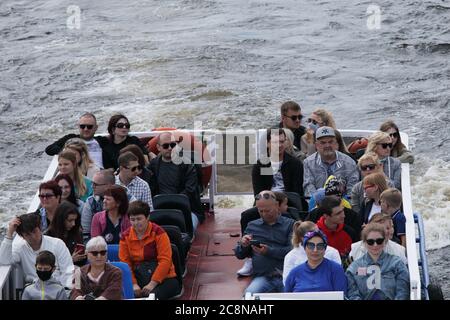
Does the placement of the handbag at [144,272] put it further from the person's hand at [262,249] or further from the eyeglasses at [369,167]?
the eyeglasses at [369,167]

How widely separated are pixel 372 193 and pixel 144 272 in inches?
98.9

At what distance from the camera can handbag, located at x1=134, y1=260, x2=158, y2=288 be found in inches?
451

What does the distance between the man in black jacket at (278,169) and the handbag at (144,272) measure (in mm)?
2384

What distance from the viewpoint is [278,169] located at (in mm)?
13375

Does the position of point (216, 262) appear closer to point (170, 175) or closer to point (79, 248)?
point (170, 175)

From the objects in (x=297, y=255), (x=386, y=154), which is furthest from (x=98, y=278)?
(x=386, y=154)

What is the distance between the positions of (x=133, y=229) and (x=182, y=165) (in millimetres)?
2337

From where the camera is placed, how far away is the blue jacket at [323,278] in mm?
10445

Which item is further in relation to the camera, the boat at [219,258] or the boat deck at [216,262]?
the boat deck at [216,262]

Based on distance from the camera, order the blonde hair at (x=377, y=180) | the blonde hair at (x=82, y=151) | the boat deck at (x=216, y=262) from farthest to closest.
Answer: the blonde hair at (x=82, y=151)
the boat deck at (x=216, y=262)
the blonde hair at (x=377, y=180)

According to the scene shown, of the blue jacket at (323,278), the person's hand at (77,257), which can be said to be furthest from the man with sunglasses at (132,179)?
the blue jacket at (323,278)
